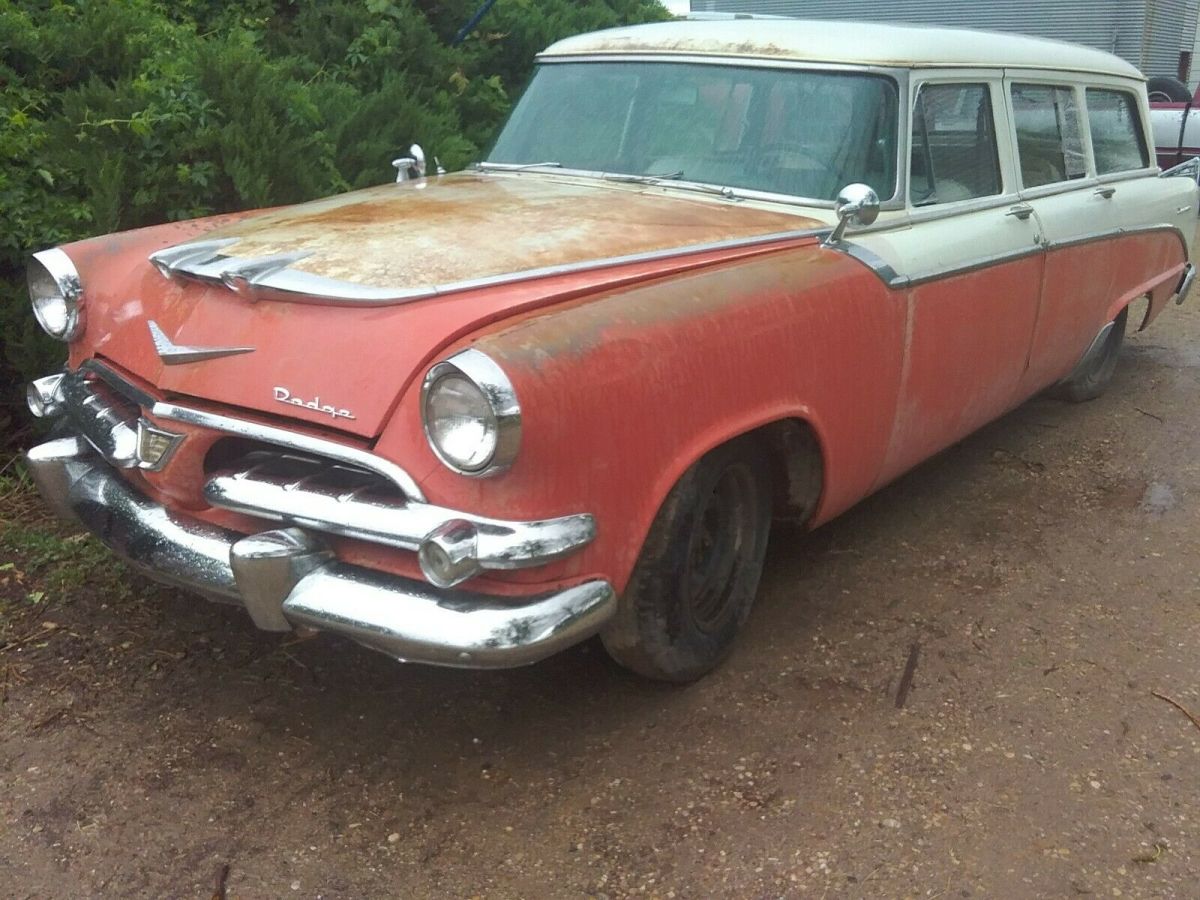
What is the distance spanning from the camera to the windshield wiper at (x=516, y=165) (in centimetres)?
367

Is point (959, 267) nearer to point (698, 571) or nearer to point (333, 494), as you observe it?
point (698, 571)

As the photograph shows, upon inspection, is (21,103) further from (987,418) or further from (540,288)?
(987,418)

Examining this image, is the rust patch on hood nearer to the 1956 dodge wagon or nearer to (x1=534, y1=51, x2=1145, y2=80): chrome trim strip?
the 1956 dodge wagon

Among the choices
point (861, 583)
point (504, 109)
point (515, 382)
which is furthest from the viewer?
point (504, 109)

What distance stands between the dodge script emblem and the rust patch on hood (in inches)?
12.0

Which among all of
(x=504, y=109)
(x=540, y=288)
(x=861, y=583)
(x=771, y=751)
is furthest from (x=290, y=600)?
(x=504, y=109)

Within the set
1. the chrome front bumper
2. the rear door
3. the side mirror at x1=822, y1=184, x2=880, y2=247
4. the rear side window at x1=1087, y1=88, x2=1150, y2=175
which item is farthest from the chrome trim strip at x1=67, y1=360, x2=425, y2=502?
the rear side window at x1=1087, y1=88, x2=1150, y2=175

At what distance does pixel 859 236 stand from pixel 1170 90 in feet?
28.5

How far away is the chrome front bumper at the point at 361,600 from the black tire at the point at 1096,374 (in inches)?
138

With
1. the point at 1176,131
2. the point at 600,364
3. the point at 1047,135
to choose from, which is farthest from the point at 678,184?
the point at 1176,131

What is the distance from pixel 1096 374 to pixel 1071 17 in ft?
33.9

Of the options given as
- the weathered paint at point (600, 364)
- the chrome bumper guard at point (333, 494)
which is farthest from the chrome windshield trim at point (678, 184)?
the chrome bumper guard at point (333, 494)

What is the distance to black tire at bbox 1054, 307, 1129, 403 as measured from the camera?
5.08 meters

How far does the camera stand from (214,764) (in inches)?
99.6
